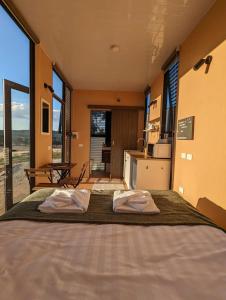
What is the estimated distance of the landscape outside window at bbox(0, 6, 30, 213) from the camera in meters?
2.67

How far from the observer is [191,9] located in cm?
251

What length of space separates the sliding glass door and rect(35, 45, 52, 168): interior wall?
0.27 ft

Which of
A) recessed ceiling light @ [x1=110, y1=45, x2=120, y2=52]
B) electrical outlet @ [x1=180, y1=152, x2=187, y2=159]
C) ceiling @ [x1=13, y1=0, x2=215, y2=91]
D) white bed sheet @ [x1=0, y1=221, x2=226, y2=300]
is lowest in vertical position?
white bed sheet @ [x1=0, y1=221, x2=226, y2=300]

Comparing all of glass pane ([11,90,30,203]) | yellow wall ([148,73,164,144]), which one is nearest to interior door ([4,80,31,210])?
glass pane ([11,90,30,203])

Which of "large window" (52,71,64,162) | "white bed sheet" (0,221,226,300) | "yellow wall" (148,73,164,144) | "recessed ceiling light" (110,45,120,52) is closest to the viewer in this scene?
"white bed sheet" (0,221,226,300)

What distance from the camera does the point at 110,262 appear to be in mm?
1051

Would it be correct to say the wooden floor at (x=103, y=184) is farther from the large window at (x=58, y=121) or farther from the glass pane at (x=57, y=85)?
the glass pane at (x=57, y=85)

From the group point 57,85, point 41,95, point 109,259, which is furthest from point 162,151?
point 57,85

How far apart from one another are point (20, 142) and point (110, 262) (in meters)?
2.68

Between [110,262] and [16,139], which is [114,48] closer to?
[16,139]

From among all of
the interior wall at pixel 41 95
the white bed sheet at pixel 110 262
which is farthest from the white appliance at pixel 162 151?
the white bed sheet at pixel 110 262

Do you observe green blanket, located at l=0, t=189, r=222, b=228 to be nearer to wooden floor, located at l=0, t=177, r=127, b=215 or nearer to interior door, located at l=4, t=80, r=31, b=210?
interior door, located at l=4, t=80, r=31, b=210

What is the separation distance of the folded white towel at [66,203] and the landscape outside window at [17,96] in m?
1.29

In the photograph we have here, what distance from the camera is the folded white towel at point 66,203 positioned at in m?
1.74
